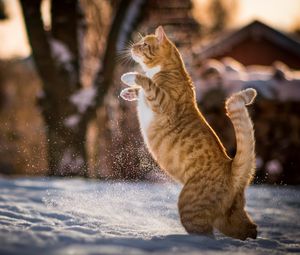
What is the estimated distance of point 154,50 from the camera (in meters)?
4.78

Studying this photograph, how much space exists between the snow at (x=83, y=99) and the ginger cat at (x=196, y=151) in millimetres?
4829

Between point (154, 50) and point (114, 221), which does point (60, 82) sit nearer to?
point (154, 50)

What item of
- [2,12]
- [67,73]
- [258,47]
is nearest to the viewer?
[67,73]

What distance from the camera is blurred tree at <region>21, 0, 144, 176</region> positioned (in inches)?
357

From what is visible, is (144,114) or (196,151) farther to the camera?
(144,114)

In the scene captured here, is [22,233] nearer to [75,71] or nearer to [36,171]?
[75,71]

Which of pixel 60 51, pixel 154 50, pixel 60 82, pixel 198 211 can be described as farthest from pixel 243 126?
pixel 60 51

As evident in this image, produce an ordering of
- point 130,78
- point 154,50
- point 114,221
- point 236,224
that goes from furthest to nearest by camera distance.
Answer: point 154,50
point 114,221
point 130,78
point 236,224

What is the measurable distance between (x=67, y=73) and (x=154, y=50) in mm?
5023

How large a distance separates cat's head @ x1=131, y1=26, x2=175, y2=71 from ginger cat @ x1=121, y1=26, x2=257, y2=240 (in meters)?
0.19

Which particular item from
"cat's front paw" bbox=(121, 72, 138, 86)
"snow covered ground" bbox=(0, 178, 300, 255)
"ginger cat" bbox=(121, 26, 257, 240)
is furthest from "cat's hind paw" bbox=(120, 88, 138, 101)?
"snow covered ground" bbox=(0, 178, 300, 255)

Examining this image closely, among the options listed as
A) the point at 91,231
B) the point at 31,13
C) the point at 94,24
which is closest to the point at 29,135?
the point at 94,24

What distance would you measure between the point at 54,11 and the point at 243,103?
6.83 m

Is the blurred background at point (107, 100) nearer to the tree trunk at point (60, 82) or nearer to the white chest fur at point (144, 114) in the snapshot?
the tree trunk at point (60, 82)
